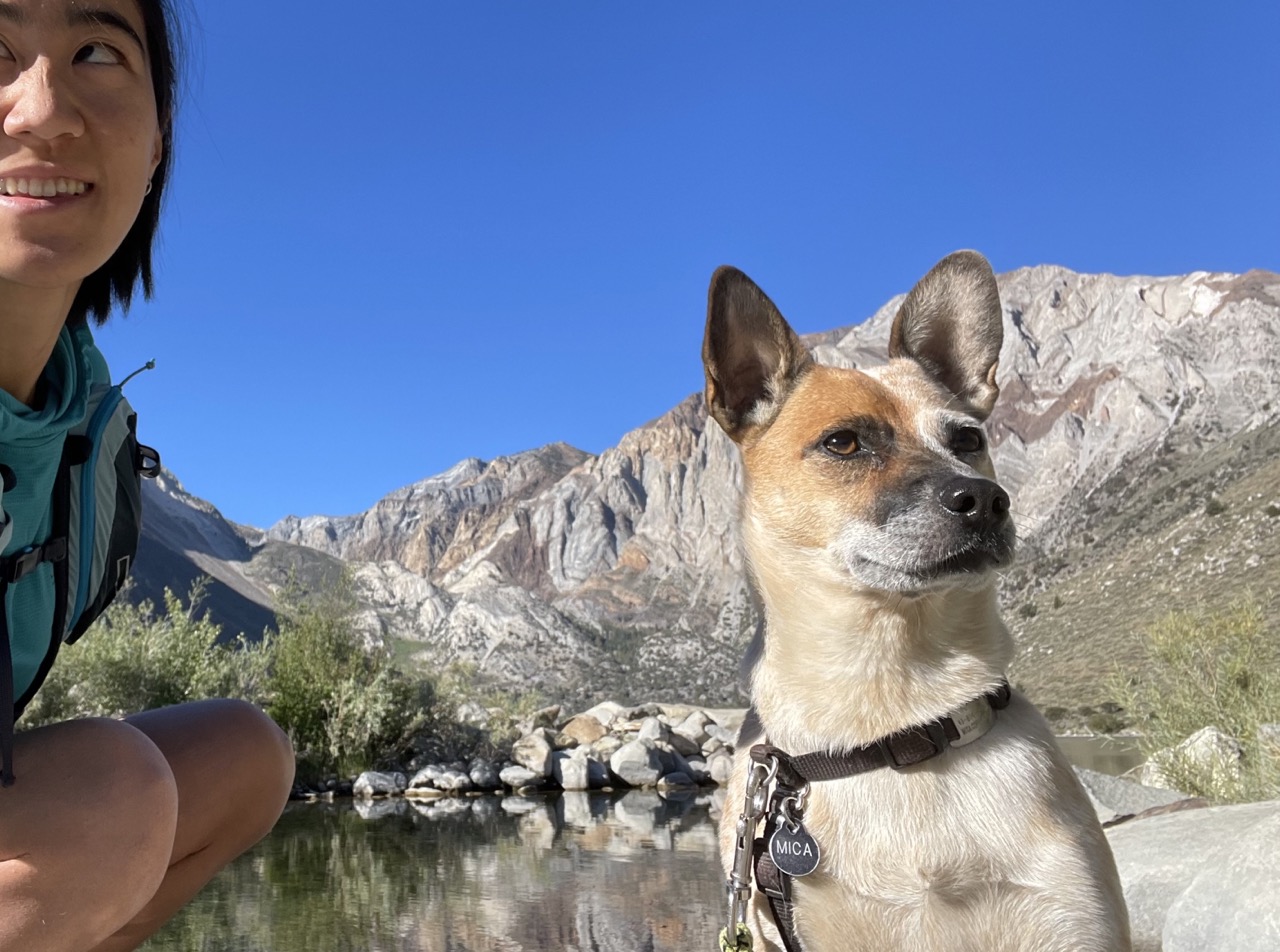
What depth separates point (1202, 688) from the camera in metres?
9.45

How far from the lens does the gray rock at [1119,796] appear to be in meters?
7.14

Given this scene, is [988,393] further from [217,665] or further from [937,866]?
[217,665]

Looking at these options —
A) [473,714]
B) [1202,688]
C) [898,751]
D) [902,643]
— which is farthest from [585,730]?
[898,751]

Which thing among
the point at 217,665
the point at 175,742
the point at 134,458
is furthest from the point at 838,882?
the point at 217,665

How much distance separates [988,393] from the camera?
3.50 m

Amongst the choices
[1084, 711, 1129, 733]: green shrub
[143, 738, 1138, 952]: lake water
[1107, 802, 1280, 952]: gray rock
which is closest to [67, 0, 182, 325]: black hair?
[143, 738, 1138, 952]: lake water

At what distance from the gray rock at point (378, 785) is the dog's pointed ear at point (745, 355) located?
11.7 meters

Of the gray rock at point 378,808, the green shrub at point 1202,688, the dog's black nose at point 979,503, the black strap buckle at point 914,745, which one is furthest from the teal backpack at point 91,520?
the gray rock at point 378,808

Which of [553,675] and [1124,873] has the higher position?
[553,675]

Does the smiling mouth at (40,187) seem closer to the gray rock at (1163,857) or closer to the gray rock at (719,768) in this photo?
the gray rock at (1163,857)

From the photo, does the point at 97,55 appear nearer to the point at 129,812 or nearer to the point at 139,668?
the point at 129,812

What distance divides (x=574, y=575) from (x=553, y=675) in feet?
227

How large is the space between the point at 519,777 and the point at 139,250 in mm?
11937

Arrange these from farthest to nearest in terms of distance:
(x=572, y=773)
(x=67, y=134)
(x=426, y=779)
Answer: (x=572, y=773)
(x=426, y=779)
(x=67, y=134)
